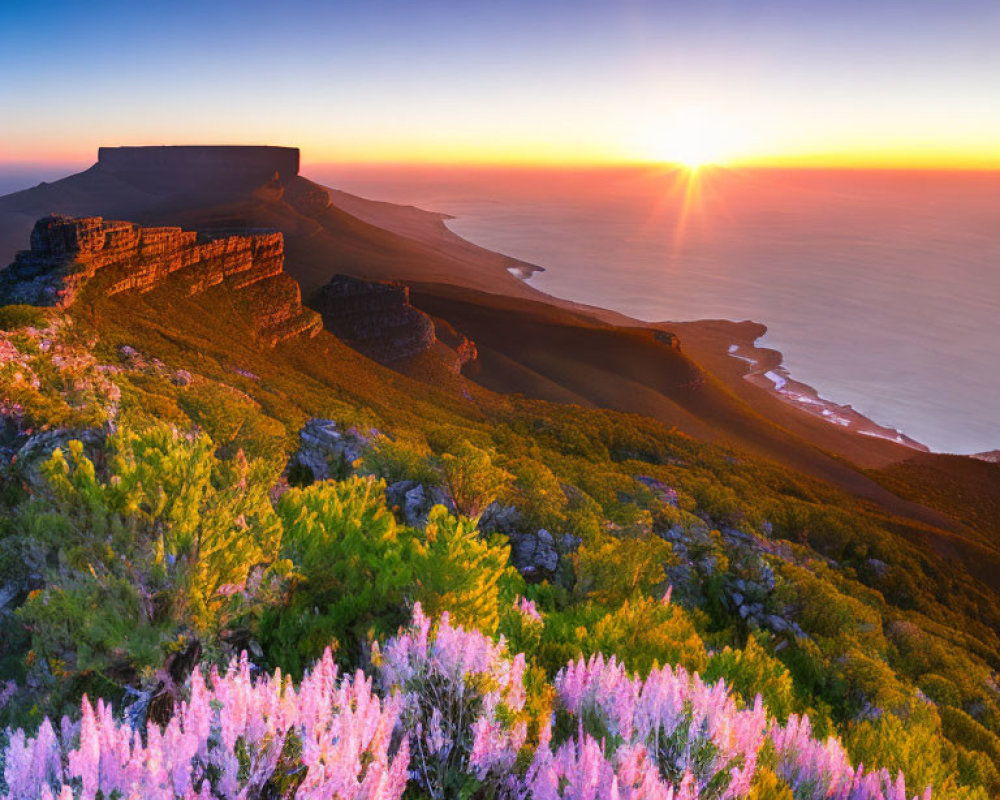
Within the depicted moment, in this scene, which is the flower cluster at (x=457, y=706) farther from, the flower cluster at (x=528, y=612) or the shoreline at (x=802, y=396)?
the shoreline at (x=802, y=396)

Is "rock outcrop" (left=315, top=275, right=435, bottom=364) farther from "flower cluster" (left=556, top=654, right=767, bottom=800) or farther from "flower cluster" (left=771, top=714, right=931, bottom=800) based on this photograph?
"flower cluster" (left=771, top=714, right=931, bottom=800)

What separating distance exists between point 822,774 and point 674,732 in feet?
8.96

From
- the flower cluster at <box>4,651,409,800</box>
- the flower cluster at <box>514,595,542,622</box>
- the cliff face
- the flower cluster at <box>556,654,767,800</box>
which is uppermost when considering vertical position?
the cliff face

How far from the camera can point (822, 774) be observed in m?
8.94

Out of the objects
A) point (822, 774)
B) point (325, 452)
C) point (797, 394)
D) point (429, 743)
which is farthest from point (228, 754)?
point (797, 394)

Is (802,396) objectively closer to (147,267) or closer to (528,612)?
(147,267)

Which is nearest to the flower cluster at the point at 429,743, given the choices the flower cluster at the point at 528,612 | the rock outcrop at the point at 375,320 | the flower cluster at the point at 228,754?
the flower cluster at the point at 228,754

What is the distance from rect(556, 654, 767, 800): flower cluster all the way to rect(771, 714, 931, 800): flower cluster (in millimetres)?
955

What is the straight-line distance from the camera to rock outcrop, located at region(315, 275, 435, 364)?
273 feet

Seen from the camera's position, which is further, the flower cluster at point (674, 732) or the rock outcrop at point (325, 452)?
the rock outcrop at point (325, 452)

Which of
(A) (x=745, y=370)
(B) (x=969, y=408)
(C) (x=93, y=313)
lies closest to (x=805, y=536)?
(C) (x=93, y=313)

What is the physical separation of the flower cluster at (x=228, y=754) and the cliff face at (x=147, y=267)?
45176 millimetres

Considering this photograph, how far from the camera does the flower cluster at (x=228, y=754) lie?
5969 millimetres

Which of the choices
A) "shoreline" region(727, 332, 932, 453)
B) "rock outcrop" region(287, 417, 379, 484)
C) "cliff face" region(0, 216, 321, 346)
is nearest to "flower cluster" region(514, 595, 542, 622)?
"rock outcrop" region(287, 417, 379, 484)
